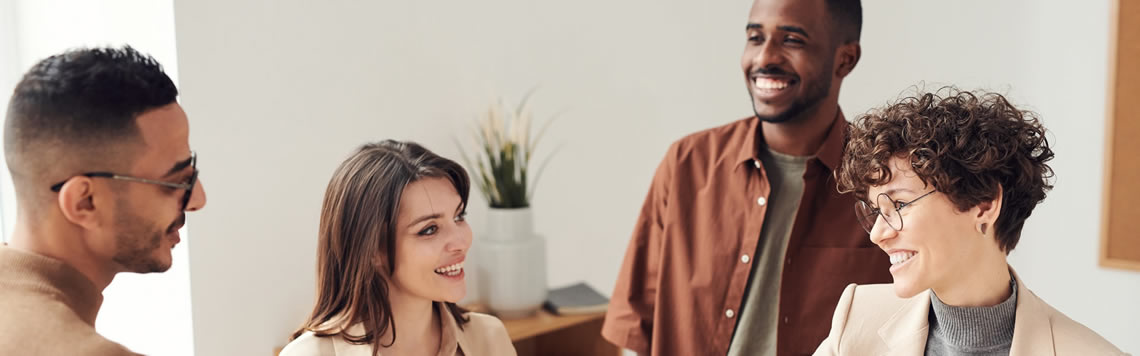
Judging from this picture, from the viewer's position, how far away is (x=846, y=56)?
2.11 meters

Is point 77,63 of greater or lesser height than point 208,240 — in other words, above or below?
above

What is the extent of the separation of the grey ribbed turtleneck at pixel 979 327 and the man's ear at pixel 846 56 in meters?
0.67

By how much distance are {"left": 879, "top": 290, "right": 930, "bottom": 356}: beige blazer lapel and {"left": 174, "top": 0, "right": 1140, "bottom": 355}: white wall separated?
143 centimetres

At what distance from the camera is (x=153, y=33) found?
2510 mm

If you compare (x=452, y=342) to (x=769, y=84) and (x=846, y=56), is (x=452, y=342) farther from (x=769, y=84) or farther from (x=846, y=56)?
(x=846, y=56)

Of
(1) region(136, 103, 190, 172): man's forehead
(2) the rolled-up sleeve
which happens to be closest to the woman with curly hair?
(2) the rolled-up sleeve

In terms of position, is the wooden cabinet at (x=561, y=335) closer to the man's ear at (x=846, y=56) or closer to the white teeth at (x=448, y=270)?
the white teeth at (x=448, y=270)

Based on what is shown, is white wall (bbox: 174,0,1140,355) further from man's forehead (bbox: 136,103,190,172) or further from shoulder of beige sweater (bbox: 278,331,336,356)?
man's forehead (bbox: 136,103,190,172)

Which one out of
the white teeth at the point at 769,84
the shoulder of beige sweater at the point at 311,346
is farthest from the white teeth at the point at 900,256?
the shoulder of beige sweater at the point at 311,346

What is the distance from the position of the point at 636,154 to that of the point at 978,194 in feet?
7.62

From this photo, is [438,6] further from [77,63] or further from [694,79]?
[77,63]

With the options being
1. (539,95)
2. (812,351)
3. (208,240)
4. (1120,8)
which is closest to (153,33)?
(208,240)

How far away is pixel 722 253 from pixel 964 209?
728 mm

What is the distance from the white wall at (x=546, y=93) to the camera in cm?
261
